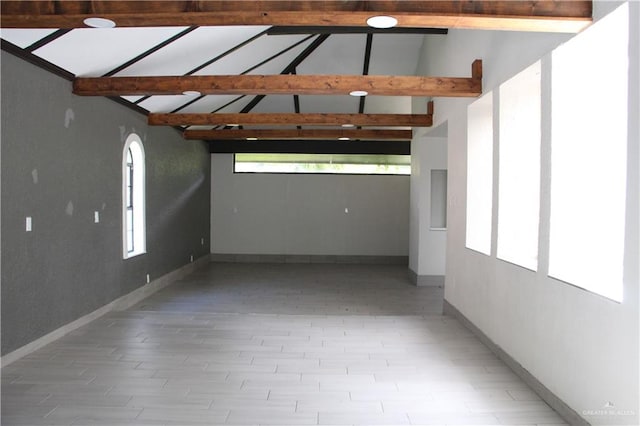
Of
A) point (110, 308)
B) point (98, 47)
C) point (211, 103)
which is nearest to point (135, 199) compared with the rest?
point (110, 308)

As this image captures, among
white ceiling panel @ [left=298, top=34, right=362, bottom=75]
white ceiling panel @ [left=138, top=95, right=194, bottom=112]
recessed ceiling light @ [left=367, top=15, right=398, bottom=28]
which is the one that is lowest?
recessed ceiling light @ [left=367, top=15, right=398, bottom=28]

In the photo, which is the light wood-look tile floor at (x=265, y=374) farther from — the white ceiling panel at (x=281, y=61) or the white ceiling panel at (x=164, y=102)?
the white ceiling panel at (x=281, y=61)

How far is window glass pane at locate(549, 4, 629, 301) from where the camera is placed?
316 centimetres

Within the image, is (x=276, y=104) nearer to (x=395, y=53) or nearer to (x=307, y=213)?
(x=395, y=53)

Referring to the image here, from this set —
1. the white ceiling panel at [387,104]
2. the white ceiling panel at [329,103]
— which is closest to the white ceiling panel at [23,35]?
the white ceiling panel at [329,103]

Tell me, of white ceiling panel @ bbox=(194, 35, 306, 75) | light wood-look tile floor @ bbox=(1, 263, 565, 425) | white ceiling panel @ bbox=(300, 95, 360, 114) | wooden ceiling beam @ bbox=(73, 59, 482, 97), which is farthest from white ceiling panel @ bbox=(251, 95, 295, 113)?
light wood-look tile floor @ bbox=(1, 263, 565, 425)

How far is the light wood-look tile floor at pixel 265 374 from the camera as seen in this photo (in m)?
3.06

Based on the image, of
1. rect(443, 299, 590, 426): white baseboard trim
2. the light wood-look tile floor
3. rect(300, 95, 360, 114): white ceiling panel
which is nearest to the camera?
rect(443, 299, 590, 426): white baseboard trim

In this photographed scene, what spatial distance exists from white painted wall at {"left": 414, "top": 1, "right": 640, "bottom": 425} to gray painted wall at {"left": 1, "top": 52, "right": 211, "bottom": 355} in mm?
4044

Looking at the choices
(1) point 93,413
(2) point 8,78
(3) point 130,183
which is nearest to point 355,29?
(3) point 130,183

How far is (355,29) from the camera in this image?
6.74 metres

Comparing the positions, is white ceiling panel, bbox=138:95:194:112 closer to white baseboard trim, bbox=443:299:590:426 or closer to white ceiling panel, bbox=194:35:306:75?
white ceiling panel, bbox=194:35:306:75

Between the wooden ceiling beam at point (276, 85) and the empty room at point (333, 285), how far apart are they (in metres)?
0.02

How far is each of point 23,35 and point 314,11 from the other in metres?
2.39
